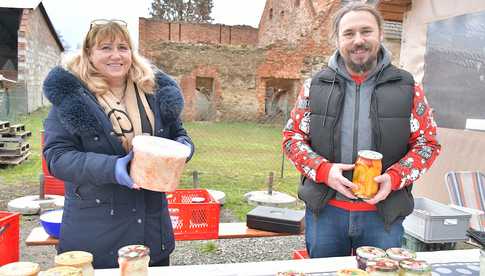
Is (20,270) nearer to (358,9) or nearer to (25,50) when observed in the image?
(358,9)

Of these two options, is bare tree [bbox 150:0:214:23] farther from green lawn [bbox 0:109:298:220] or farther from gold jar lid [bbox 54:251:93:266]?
gold jar lid [bbox 54:251:93:266]

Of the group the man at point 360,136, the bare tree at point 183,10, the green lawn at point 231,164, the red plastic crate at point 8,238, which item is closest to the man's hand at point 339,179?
the man at point 360,136

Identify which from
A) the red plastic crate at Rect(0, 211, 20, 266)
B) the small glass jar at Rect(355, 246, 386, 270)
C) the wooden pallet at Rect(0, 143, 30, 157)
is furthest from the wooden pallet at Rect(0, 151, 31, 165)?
the small glass jar at Rect(355, 246, 386, 270)

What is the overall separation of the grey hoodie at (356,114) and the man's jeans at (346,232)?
0.28 metres

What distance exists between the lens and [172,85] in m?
2.12

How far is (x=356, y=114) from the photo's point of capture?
2.10 meters

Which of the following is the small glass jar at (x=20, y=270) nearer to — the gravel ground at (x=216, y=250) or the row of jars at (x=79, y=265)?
the row of jars at (x=79, y=265)

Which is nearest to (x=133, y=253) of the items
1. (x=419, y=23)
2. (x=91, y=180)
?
(x=91, y=180)

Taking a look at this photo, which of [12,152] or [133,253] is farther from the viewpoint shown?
[12,152]

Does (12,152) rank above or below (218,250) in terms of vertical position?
above

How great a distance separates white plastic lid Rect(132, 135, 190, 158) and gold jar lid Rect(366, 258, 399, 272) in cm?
77

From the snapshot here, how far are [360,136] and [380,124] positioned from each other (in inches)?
4.4

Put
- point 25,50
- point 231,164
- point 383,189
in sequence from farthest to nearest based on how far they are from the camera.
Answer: point 25,50 → point 231,164 → point 383,189

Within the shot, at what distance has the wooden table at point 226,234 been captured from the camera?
280cm
